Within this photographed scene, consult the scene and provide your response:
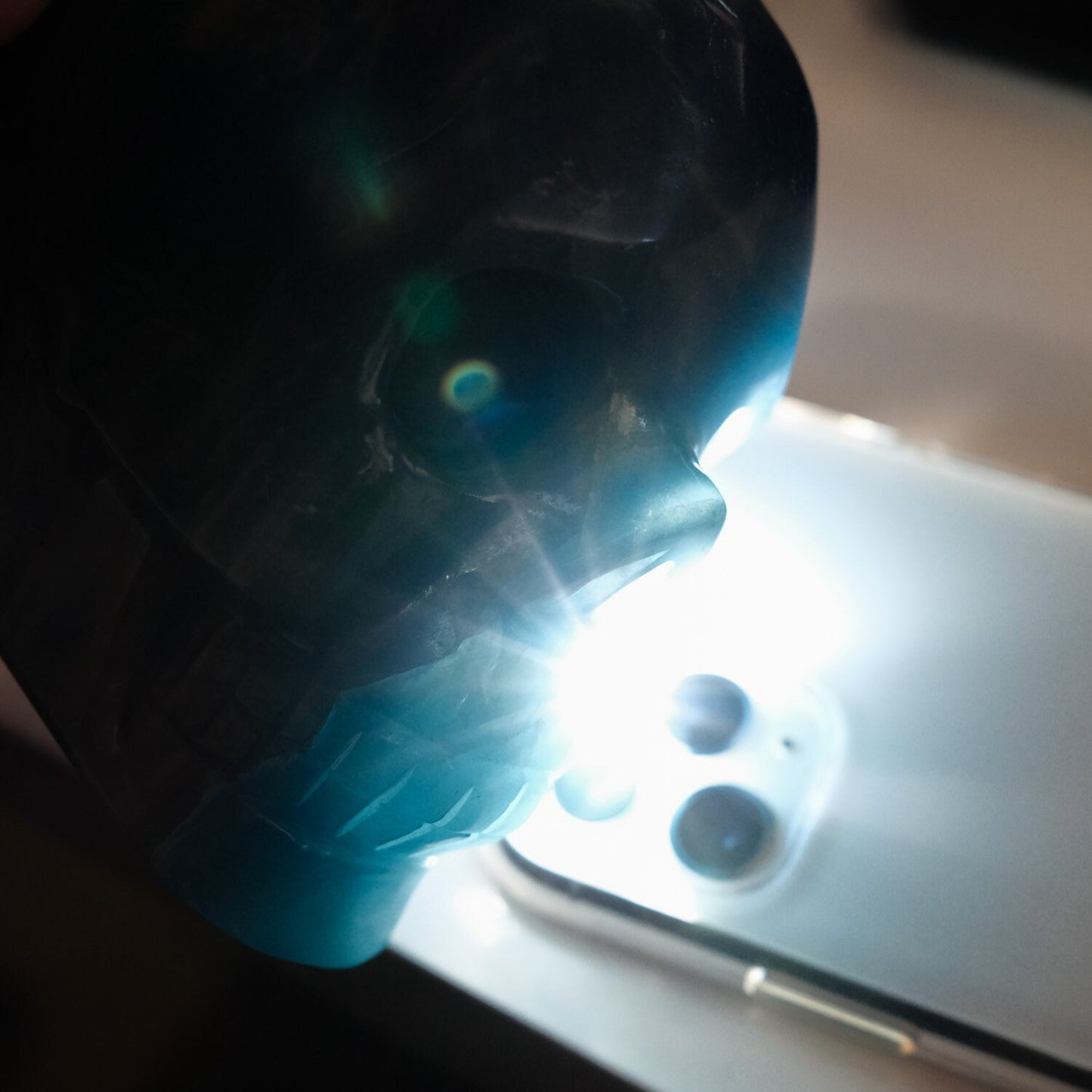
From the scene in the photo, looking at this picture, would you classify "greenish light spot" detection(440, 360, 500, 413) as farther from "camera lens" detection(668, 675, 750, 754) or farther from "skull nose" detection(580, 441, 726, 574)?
"camera lens" detection(668, 675, 750, 754)

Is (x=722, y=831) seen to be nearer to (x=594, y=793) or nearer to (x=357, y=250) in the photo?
(x=594, y=793)

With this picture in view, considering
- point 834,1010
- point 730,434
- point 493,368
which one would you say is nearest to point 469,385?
point 493,368

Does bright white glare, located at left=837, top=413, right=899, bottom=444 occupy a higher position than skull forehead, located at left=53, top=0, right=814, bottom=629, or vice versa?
bright white glare, located at left=837, top=413, right=899, bottom=444

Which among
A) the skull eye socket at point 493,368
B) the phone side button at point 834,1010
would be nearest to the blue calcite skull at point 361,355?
the skull eye socket at point 493,368

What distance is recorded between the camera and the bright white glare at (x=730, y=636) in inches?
14.2

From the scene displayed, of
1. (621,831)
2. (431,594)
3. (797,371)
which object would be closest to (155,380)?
(431,594)

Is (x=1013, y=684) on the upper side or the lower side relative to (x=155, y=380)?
upper

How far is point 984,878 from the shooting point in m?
0.34

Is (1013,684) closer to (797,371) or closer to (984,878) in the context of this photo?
(984,878)

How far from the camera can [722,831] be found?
355 mm

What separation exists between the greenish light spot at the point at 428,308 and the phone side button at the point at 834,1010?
8.1 inches

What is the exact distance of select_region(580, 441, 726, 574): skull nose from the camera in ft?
0.83

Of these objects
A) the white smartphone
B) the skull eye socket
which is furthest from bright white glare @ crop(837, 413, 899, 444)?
the skull eye socket

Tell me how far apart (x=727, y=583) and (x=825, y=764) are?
77 millimetres
